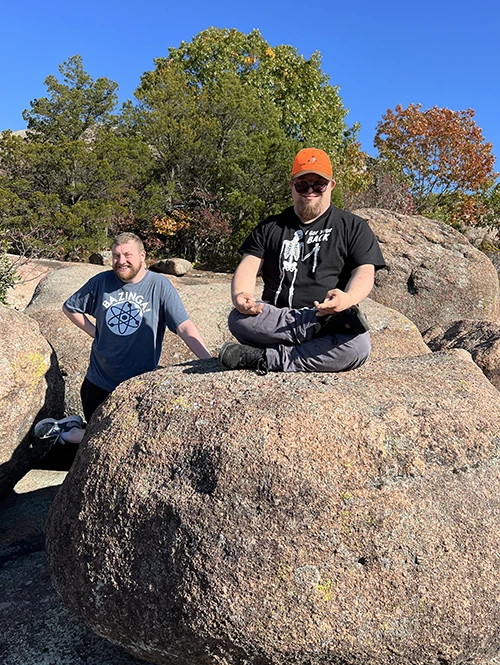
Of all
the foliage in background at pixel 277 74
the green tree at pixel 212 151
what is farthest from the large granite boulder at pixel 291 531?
the foliage in background at pixel 277 74

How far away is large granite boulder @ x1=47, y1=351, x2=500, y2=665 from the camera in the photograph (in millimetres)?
2488

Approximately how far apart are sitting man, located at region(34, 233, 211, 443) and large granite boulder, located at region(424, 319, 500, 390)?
3272 mm

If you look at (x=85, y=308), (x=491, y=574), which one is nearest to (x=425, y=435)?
(x=491, y=574)

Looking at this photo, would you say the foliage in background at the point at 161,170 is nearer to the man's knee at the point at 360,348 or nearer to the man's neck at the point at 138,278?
the man's neck at the point at 138,278

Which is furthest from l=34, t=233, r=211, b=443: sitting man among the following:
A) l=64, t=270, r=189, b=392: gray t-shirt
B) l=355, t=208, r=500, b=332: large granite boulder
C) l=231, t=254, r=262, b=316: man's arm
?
l=355, t=208, r=500, b=332: large granite boulder

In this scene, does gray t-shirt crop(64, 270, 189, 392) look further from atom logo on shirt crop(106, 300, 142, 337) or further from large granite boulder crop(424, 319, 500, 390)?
large granite boulder crop(424, 319, 500, 390)

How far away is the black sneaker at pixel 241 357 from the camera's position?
327 centimetres

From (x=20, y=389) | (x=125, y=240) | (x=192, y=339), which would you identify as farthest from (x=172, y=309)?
(x=20, y=389)

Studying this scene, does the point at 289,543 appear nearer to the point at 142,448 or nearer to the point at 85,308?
the point at 142,448

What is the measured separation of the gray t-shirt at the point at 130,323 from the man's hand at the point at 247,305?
117 centimetres

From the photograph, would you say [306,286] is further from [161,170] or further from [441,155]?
[441,155]

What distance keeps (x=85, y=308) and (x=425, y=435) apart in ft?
9.44

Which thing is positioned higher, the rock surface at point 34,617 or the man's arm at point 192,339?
the man's arm at point 192,339

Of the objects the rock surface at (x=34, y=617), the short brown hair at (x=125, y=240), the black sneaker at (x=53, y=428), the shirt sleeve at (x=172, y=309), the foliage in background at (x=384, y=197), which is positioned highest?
the foliage in background at (x=384, y=197)
